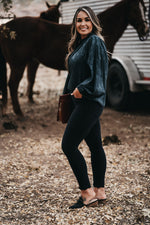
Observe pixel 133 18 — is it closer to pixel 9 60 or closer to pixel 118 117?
pixel 118 117

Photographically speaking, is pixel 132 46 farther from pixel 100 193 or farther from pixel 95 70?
pixel 95 70

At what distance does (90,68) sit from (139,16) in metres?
4.68

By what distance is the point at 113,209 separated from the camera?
3.36 m

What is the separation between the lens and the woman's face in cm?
304

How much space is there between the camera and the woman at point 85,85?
292 centimetres

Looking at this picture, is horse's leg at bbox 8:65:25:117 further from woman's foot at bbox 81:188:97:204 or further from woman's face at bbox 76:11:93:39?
woman's foot at bbox 81:188:97:204

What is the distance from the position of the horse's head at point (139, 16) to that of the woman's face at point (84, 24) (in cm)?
434

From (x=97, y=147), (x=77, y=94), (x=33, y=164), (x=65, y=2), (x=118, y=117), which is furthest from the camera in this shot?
(x=65, y=2)

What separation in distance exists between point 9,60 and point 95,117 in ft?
14.1

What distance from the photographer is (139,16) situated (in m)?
7.13

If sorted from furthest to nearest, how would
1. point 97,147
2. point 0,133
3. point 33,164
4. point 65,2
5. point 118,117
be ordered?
1. point 65,2
2. point 118,117
3. point 0,133
4. point 33,164
5. point 97,147

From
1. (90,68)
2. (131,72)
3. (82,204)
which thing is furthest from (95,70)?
(131,72)

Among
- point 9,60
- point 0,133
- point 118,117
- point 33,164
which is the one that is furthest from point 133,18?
point 33,164

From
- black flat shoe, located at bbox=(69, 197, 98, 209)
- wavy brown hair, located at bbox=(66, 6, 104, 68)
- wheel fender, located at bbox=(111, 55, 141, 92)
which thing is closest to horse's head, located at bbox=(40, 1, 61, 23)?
wheel fender, located at bbox=(111, 55, 141, 92)
